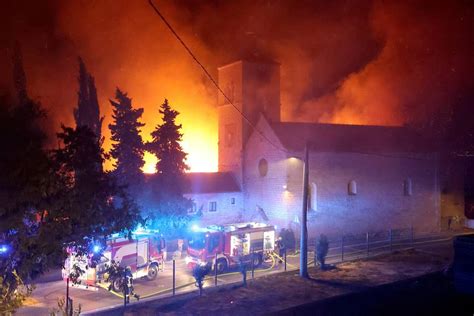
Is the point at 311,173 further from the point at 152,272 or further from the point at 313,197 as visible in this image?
the point at 152,272

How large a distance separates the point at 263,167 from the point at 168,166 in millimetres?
9009

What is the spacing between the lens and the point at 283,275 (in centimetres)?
2048

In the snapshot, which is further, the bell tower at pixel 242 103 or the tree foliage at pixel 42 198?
the bell tower at pixel 242 103

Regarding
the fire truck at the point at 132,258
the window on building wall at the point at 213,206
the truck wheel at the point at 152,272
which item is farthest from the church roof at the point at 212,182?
the truck wheel at the point at 152,272

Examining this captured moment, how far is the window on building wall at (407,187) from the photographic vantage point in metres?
36.7

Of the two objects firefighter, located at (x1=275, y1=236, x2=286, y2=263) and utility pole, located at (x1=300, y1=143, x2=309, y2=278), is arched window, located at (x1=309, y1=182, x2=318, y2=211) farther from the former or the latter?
utility pole, located at (x1=300, y1=143, x2=309, y2=278)

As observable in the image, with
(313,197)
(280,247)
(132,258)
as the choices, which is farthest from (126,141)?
(313,197)

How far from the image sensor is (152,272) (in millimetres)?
22250

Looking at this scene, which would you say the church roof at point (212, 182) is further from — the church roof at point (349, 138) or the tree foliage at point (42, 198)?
the tree foliage at point (42, 198)

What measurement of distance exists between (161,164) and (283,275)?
1170 cm

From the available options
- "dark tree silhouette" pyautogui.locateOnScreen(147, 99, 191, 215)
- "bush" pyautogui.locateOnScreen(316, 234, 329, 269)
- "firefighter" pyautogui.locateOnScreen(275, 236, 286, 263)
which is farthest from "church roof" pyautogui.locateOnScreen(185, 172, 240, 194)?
"bush" pyautogui.locateOnScreen(316, 234, 329, 269)

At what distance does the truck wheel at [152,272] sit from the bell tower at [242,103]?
15181 millimetres

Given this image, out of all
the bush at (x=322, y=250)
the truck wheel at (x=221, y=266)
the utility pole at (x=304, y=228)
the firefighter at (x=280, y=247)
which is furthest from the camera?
the firefighter at (x=280, y=247)

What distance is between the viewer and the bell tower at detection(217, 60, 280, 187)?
122ft
